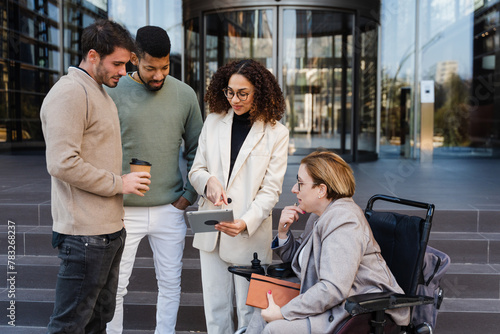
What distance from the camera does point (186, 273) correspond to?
146 inches

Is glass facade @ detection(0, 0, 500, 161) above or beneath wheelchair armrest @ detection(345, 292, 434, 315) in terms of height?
above

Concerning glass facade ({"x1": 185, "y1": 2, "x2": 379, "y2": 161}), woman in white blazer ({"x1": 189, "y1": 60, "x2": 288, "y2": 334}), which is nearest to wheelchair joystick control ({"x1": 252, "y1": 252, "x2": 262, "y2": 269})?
woman in white blazer ({"x1": 189, "y1": 60, "x2": 288, "y2": 334})

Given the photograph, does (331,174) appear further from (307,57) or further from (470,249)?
(307,57)

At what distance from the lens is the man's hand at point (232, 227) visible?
225 centimetres

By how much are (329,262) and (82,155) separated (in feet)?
3.58

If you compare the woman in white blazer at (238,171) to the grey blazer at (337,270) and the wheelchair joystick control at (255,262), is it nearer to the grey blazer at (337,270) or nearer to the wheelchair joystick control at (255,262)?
the wheelchair joystick control at (255,262)

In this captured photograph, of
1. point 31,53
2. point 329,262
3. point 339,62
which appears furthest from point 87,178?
point 31,53

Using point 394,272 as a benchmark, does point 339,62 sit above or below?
above

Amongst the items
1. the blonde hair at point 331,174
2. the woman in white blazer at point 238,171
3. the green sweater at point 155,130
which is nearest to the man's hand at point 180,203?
the green sweater at point 155,130

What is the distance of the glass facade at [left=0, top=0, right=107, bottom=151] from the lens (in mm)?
10719

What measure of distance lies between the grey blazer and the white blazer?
0.39 m

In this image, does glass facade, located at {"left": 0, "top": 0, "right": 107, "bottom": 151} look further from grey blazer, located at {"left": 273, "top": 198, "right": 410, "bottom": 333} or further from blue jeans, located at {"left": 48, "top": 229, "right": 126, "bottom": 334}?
grey blazer, located at {"left": 273, "top": 198, "right": 410, "bottom": 333}

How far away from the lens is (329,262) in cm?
199

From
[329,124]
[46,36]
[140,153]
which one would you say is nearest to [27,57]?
[46,36]
